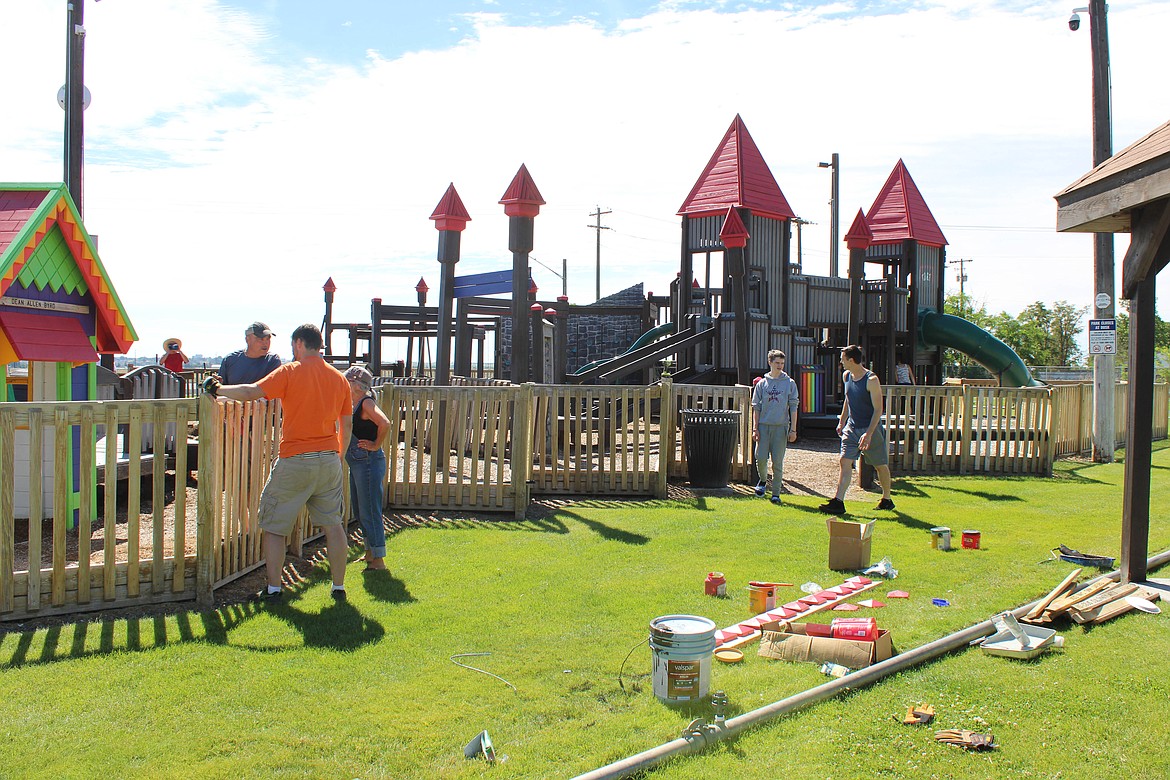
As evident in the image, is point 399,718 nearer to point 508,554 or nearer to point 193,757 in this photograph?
point 193,757

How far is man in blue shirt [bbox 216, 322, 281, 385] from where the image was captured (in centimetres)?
740

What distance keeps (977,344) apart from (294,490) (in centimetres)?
2218

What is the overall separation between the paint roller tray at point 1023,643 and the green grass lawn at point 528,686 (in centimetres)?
9

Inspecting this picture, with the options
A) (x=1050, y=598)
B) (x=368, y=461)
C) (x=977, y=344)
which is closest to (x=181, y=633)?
(x=368, y=461)

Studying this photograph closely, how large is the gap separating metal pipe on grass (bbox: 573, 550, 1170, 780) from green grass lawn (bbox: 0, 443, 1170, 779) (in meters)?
0.06

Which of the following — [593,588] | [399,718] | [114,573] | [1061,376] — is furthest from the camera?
[1061,376]

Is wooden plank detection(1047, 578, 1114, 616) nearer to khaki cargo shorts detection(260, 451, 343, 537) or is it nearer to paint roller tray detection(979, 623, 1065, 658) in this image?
paint roller tray detection(979, 623, 1065, 658)

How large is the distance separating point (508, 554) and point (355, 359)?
2175cm

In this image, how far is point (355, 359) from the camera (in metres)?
28.1

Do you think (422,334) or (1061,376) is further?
(1061,376)

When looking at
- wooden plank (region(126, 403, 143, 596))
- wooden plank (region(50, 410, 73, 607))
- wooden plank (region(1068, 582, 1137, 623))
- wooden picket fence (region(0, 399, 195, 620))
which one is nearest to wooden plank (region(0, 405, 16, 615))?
wooden picket fence (region(0, 399, 195, 620))

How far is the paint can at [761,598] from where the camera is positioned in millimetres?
5809

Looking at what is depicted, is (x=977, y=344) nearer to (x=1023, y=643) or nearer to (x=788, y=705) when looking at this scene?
(x=1023, y=643)

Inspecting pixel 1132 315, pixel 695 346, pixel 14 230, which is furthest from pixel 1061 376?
pixel 14 230
